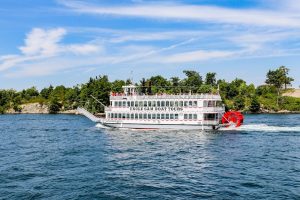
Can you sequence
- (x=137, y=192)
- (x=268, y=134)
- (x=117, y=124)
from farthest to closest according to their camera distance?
(x=117, y=124) < (x=268, y=134) < (x=137, y=192)

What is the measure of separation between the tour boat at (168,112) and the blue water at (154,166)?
17.2 ft

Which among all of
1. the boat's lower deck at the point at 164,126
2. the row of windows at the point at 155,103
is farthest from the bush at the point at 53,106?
the row of windows at the point at 155,103

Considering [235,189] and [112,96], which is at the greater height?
[112,96]

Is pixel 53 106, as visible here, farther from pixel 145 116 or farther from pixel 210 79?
pixel 145 116

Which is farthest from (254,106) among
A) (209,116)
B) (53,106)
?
(53,106)

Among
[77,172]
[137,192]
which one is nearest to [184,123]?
[77,172]

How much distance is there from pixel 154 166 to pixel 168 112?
3156 cm

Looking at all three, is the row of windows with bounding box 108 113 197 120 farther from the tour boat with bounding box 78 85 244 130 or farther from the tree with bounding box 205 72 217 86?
the tree with bounding box 205 72 217 86

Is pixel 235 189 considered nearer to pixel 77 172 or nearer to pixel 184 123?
pixel 77 172

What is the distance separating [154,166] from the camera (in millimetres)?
42156

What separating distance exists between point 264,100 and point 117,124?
359 feet

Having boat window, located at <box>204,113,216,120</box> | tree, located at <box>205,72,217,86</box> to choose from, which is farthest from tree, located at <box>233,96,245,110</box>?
boat window, located at <box>204,113,216,120</box>

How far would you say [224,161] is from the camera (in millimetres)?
44594

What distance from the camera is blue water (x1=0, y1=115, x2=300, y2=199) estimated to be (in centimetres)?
3225
